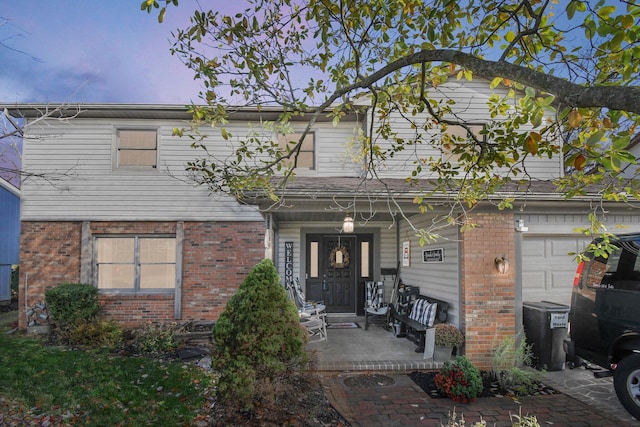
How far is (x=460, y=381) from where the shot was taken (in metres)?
5.08

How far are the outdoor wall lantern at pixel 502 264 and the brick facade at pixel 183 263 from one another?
499 centimetres

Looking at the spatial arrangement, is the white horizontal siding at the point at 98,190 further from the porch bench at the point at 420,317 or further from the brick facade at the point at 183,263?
the porch bench at the point at 420,317

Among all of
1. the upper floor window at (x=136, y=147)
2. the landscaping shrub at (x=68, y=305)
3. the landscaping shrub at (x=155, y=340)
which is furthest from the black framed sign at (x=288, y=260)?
the landscaping shrub at (x=68, y=305)

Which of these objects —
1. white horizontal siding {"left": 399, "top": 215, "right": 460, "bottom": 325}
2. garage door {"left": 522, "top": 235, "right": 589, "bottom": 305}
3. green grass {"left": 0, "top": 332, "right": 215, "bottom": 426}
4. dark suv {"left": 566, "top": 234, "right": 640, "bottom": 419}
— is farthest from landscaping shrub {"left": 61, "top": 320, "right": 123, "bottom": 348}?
dark suv {"left": 566, "top": 234, "right": 640, "bottom": 419}

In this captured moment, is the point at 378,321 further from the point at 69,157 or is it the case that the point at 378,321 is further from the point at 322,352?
the point at 69,157

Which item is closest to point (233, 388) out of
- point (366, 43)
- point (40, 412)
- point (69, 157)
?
point (40, 412)

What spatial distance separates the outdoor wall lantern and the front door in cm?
439

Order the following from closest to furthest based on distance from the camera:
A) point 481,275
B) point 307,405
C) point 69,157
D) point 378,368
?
point 307,405, point 378,368, point 481,275, point 69,157

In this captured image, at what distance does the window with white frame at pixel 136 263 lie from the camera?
9.33m

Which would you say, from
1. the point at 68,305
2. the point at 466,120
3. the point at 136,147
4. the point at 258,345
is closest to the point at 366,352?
the point at 258,345

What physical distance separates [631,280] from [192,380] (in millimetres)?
6046

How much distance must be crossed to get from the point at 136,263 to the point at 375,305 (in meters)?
5.84

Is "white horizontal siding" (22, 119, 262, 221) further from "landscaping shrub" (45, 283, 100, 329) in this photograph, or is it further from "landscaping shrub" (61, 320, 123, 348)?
"landscaping shrub" (61, 320, 123, 348)

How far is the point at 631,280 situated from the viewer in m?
4.95
